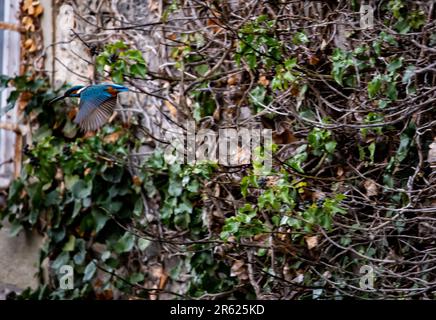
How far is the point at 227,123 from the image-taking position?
3.66 meters

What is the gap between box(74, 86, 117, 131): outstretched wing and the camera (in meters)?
3.16

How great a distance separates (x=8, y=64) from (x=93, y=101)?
1.47 metres

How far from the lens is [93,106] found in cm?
319

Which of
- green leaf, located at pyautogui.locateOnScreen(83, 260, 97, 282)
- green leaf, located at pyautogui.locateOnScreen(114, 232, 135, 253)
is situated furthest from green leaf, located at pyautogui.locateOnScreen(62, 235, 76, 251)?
green leaf, located at pyautogui.locateOnScreen(114, 232, 135, 253)

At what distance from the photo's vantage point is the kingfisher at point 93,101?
3.15 metres

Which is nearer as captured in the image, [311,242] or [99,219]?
[311,242]

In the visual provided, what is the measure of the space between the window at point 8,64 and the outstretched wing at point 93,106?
133 centimetres

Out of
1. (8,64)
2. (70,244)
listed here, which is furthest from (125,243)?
(8,64)

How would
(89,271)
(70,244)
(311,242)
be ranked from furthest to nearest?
(70,244) < (89,271) < (311,242)

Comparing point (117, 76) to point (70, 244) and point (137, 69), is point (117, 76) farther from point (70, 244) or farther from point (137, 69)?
point (70, 244)

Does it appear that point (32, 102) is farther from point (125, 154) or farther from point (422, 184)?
point (422, 184)

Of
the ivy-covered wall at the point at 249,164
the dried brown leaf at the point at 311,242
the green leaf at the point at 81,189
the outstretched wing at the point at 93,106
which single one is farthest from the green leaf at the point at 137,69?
the dried brown leaf at the point at 311,242

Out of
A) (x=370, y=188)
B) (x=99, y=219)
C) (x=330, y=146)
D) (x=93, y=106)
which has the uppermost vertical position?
(x=93, y=106)

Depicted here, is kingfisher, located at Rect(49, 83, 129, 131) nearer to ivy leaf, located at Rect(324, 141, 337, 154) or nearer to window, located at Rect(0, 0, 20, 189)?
ivy leaf, located at Rect(324, 141, 337, 154)
